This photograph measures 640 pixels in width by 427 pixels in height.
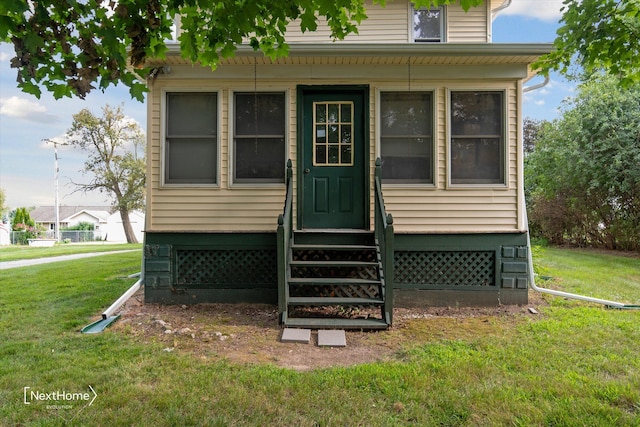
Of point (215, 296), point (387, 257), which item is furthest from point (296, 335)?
point (215, 296)

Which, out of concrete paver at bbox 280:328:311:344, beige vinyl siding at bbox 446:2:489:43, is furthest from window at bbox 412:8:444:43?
concrete paver at bbox 280:328:311:344

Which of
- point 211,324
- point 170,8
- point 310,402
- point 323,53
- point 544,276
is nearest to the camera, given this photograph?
point 310,402

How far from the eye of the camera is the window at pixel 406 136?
18.1 ft

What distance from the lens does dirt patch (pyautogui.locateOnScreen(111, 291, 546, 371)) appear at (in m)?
3.53

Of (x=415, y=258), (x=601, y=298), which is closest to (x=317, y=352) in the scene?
(x=415, y=258)

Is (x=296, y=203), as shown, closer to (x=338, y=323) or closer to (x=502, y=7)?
(x=338, y=323)

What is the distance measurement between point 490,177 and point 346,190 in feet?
6.88

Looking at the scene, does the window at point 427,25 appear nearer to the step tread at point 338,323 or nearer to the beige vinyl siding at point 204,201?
the beige vinyl siding at point 204,201

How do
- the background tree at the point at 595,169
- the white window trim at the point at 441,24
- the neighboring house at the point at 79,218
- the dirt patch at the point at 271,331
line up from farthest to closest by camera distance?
the neighboring house at the point at 79,218 → the background tree at the point at 595,169 → the white window trim at the point at 441,24 → the dirt patch at the point at 271,331

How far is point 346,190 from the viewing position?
552 centimetres

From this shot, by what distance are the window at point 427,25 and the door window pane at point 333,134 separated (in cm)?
250

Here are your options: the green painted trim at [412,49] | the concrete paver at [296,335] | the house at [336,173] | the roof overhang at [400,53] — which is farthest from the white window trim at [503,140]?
the concrete paver at [296,335]

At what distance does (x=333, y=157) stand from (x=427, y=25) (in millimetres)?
3400

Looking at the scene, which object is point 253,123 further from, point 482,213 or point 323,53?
point 482,213
